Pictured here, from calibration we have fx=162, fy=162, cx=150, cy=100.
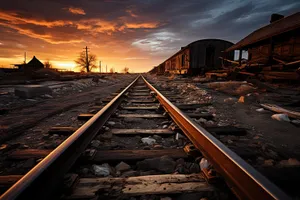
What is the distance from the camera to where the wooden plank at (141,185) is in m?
1.10

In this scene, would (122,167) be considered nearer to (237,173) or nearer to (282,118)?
(237,173)

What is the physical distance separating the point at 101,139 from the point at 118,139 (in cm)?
21

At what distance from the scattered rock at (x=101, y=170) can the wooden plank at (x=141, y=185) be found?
0.12m

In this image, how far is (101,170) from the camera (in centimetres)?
139

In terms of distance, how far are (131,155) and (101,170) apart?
32 centimetres

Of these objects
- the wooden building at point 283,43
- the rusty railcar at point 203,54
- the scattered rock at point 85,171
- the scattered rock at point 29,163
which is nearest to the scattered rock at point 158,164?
the scattered rock at point 85,171

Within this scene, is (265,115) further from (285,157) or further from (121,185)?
(121,185)

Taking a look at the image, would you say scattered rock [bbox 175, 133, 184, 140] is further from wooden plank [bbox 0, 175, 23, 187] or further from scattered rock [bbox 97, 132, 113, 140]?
wooden plank [bbox 0, 175, 23, 187]

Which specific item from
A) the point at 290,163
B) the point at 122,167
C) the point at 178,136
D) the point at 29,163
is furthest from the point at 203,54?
the point at 29,163

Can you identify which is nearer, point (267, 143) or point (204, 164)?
point (204, 164)

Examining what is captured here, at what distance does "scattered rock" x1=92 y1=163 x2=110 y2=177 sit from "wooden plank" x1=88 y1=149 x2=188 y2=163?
8cm

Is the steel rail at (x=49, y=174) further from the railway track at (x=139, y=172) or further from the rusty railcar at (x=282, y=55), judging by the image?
the rusty railcar at (x=282, y=55)

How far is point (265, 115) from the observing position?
3168mm

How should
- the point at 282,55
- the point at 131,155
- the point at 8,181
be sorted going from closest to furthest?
the point at 8,181
the point at 131,155
the point at 282,55
